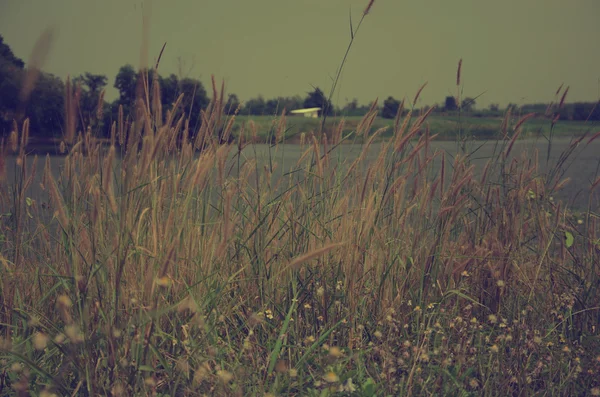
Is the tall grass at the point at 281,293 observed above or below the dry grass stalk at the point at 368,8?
below

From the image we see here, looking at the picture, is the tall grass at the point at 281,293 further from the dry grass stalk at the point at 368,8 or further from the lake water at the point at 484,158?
the dry grass stalk at the point at 368,8

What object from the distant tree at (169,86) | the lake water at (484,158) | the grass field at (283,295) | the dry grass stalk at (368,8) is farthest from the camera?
the lake water at (484,158)

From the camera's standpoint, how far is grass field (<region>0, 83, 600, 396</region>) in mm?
1519

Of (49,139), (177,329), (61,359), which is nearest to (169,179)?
(177,329)

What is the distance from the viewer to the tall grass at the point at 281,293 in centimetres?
152

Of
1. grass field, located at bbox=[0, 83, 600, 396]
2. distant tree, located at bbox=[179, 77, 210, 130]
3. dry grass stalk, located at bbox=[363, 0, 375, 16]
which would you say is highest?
dry grass stalk, located at bbox=[363, 0, 375, 16]

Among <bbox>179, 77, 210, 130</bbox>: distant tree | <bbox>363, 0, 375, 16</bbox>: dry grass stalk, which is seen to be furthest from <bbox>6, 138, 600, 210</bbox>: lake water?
<bbox>363, 0, 375, 16</bbox>: dry grass stalk

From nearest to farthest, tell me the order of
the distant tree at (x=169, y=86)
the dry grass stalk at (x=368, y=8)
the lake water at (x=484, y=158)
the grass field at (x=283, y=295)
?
the grass field at (x=283, y=295)
the dry grass stalk at (x=368, y=8)
the distant tree at (x=169, y=86)
the lake water at (x=484, y=158)

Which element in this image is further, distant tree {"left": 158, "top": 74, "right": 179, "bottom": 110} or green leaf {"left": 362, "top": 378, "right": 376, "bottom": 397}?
distant tree {"left": 158, "top": 74, "right": 179, "bottom": 110}

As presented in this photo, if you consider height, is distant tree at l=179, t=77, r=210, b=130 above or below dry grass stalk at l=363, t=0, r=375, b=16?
below

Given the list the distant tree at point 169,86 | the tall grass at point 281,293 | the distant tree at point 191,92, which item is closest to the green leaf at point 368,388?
the tall grass at point 281,293

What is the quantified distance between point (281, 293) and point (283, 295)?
0.7 inches

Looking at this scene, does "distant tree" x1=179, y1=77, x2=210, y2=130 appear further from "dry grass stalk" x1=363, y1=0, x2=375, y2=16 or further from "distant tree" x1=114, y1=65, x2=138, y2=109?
"dry grass stalk" x1=363, y1=0, x2=375, y2=16

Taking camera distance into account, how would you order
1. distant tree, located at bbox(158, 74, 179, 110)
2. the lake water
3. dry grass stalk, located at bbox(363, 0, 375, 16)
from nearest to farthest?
dry grass stalk, located at bbox(363, 0, 375, 16), distant tree, located at bbox(158, 74, 179, 110), the lake water
